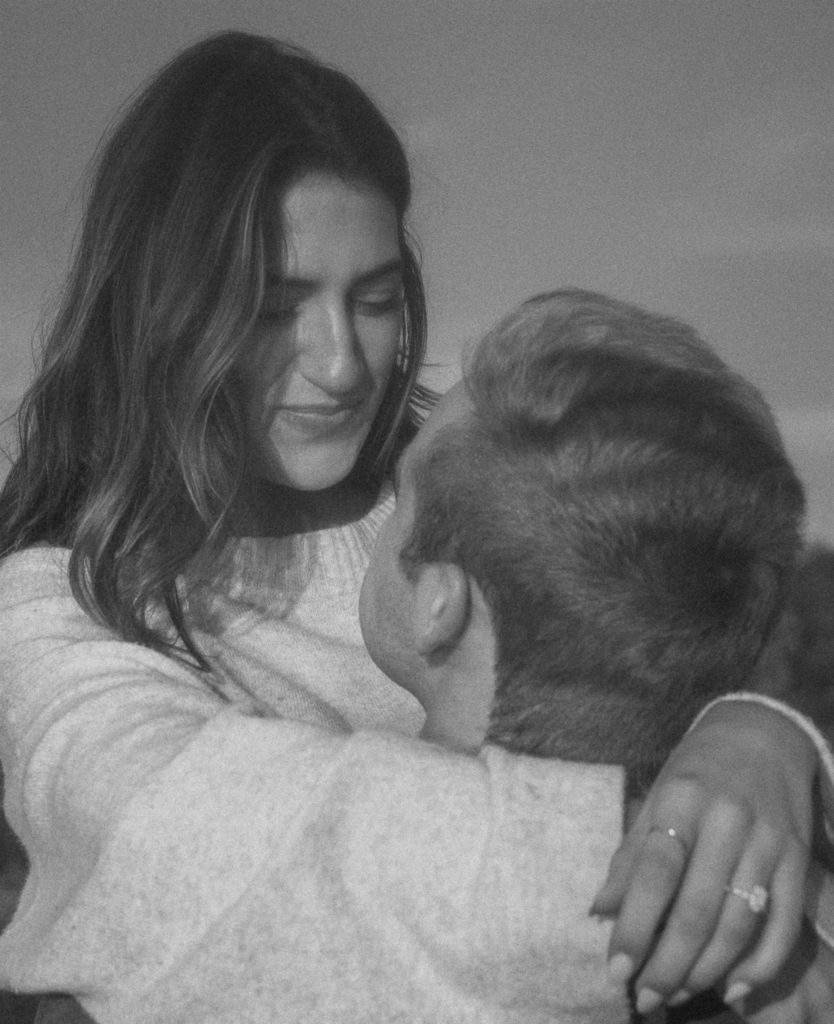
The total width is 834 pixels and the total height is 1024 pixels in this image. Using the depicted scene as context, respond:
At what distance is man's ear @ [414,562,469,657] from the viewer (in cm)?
146

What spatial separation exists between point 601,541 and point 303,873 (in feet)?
1.35

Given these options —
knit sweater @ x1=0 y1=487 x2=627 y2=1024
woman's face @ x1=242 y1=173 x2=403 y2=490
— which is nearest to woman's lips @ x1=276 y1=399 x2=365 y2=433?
woman's face @ x1=242 y1=173 x2=403 y2=490

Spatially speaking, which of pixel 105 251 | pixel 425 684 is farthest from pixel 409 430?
pixel 425 684

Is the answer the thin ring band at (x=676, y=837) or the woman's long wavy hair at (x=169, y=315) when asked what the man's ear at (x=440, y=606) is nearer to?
the thin ring band at (x=676, y=837)

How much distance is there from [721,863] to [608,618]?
0.88ft

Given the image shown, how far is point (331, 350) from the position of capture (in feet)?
6.95

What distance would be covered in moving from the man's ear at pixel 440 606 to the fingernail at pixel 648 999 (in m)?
0.40

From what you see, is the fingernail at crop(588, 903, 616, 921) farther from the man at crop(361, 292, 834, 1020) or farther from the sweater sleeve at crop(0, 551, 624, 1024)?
the man at crop(361, 292, 834, 1020)

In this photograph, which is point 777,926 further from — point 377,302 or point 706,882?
point 377,302

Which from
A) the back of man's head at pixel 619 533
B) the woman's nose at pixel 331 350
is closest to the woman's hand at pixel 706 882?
the back of man's head at pixel 619 533

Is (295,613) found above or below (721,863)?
below

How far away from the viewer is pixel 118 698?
5.31 feet

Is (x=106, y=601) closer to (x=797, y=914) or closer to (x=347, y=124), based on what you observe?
(x=347, y=124)

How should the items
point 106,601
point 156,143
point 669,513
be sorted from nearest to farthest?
point 669,513, point 106,601, point 156,143
